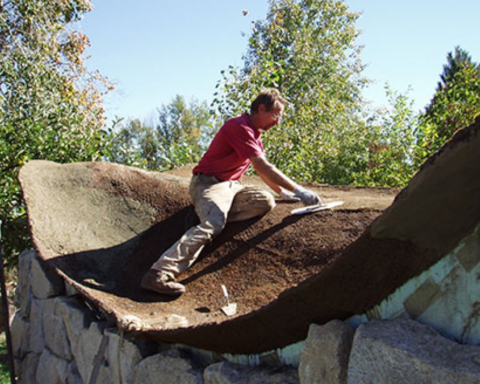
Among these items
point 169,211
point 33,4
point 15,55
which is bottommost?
point 169,211

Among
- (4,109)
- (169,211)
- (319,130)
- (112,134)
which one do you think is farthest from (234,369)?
(319,130)

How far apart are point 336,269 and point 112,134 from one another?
16.4ft

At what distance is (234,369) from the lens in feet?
7.07

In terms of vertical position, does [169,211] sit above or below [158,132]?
below

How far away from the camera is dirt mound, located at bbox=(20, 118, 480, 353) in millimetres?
1486

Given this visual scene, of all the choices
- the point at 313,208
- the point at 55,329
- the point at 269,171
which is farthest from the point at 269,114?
the point at 55,329

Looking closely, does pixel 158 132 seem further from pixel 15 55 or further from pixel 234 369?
pixel 234 369

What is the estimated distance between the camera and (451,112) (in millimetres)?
6988

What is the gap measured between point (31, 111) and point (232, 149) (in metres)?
3.78

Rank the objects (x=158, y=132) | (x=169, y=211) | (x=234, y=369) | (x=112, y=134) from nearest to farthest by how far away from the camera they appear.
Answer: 1. (x=234, y=369)
2. (x=169, y=211)
3. (x=112, y=134)
4. (x=158, y=132)

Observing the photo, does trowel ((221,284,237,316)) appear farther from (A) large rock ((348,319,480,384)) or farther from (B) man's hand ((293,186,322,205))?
(A) large rock ((348,319,480,384))

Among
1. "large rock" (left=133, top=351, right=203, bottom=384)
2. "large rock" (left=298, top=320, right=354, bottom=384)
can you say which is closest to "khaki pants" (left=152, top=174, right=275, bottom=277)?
"large rock" (left=133, top=351, right=203, bottom=384)

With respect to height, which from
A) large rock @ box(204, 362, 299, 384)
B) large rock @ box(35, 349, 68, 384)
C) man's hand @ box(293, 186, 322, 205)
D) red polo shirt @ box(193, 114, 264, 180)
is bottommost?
large rock @ box(204, 362, 299, 384)

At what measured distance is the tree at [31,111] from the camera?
5668 millimetres
